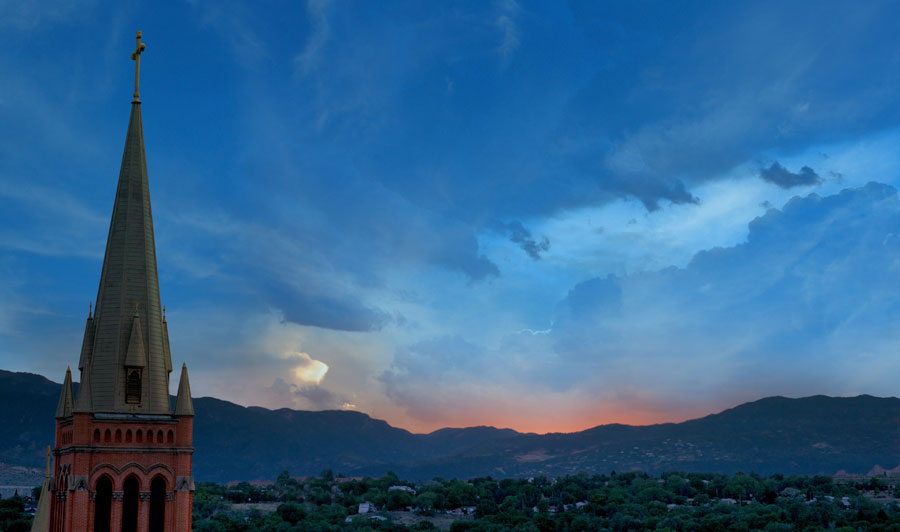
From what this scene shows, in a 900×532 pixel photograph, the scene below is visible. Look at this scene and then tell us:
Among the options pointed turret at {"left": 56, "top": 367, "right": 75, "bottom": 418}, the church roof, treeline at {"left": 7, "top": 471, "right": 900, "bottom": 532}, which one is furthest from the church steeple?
treeline at {"left": 7, "top": 471, "right": 900, "bottom": 532}

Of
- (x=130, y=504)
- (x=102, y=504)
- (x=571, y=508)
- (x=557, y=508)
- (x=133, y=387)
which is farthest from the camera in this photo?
(x=557, y=508)

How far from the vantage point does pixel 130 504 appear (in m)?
37.1

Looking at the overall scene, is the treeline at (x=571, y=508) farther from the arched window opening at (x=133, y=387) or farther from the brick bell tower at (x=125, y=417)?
the arched window opening at (x=133, y=387)

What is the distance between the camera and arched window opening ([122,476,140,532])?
121 feet

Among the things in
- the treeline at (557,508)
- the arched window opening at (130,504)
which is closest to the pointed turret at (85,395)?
the arched window opening at (130,504)

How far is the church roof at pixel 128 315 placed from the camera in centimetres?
3769

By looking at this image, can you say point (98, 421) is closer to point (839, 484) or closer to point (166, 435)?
point (166, 435)

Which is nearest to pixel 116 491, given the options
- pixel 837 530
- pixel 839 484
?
pixel 837 530

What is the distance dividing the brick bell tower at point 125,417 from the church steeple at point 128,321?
1.7 inches

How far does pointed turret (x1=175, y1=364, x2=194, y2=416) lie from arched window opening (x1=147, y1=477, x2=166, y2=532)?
283 centimetres

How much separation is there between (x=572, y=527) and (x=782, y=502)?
Answer: 50667 mm

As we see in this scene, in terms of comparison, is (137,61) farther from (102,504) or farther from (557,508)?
(557,508)

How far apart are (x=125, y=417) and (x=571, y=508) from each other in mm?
143400

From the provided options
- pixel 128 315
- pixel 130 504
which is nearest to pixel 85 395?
pixel 128 315
